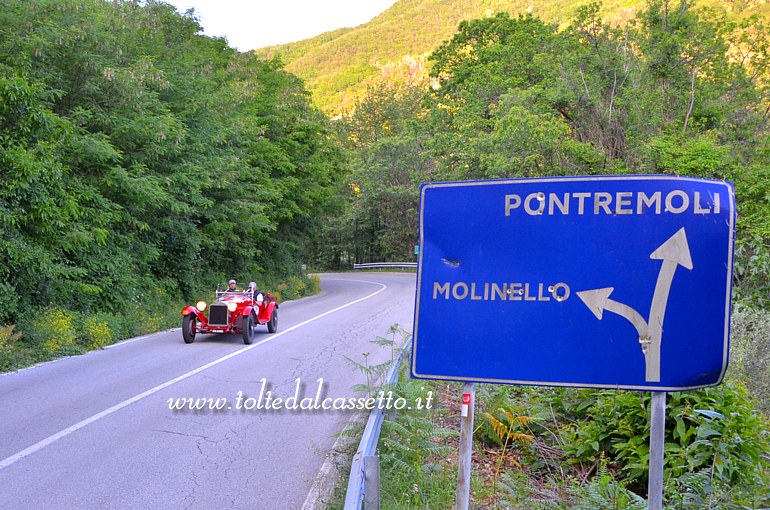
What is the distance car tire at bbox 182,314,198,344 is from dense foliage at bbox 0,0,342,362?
6.81ft

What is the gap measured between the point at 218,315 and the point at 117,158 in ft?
14.3

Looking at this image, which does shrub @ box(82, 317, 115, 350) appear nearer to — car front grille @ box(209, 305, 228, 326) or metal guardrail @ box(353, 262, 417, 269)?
car front grille @ box(209, 305, 228, 326)

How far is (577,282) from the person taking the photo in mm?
2514

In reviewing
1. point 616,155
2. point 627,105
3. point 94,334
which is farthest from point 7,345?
point 627,105

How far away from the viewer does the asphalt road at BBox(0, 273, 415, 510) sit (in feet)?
17.6

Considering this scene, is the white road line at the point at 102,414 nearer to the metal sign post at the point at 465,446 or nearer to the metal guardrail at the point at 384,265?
the metal sign post at the point at 465,446

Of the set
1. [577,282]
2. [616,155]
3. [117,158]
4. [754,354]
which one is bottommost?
[754,354]

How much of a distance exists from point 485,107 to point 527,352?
27866 mm

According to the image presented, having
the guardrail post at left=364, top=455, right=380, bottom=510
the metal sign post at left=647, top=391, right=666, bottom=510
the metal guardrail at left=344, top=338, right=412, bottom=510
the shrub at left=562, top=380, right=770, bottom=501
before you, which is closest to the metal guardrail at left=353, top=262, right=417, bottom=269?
the shrub at left=562, top=380, right=770, bottom=501

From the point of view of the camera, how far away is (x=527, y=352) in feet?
8.38

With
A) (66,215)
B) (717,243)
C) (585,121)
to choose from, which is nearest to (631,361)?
(717,243)

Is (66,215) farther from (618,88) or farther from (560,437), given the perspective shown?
(618,88)

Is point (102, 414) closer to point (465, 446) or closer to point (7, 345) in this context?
point (7, 345)

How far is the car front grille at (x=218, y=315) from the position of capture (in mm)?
13750
